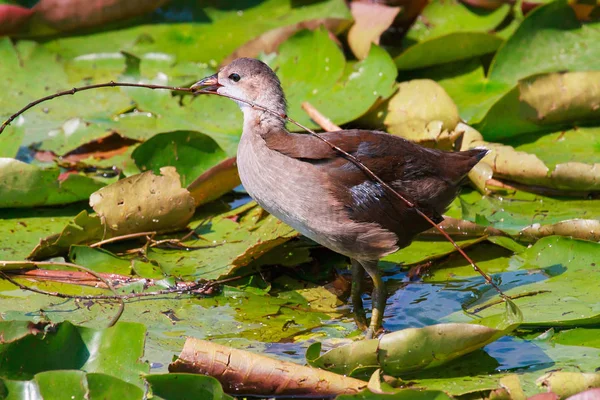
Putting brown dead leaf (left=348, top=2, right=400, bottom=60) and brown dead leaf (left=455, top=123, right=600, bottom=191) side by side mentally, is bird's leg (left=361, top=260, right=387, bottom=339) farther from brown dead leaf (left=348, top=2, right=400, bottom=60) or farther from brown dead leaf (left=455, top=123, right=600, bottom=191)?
brown dead leaf (left=348, top=2, right=400, bottom=60)

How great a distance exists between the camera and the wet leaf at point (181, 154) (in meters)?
5.25

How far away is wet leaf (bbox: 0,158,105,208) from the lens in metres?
4.93

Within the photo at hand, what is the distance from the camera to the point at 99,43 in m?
7.09

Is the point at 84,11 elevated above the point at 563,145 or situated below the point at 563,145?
above

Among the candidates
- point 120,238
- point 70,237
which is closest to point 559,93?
point 120,238

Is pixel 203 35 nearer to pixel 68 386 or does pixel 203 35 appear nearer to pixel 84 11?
pixel 84 11

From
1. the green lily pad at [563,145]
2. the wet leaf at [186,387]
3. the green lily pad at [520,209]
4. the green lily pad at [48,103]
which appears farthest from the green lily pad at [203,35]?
the wet leaf at [186,387]

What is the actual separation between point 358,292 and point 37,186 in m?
1.95

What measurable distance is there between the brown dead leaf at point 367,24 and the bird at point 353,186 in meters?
1.90

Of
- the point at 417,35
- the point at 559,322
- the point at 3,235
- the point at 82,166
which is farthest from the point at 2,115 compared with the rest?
the point at 559,322

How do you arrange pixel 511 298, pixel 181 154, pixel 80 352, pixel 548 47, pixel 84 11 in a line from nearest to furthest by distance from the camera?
pixel 80 352, pixel 511 298, pixel 181 154, pixel 548 47, pixel 84 11

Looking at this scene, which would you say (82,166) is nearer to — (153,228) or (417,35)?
(153,228)

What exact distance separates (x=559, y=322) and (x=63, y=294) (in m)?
2.36

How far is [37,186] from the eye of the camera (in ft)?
16.4
